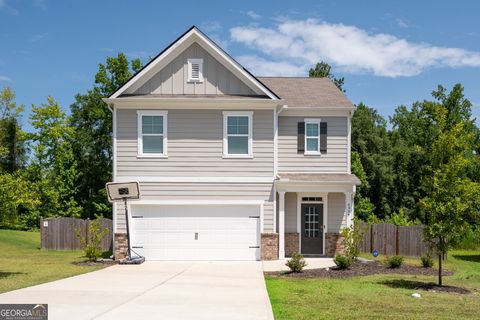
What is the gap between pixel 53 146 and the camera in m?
43.8

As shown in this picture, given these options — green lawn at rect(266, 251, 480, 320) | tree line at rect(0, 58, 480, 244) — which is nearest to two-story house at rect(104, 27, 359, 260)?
green lawn at rect(266, 251, 480, 320)

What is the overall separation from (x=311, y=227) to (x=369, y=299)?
10427mm

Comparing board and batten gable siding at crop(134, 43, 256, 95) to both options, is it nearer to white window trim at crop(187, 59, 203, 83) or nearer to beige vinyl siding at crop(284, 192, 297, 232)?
white window trim at crop(187, 59, 203, 83)

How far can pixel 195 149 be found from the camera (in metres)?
21.2

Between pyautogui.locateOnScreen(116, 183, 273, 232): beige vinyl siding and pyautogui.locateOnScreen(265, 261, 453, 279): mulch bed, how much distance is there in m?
3.91

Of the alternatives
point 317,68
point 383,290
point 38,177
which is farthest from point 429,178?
point 38,177

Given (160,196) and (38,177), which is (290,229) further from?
(38,177)

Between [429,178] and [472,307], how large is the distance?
165 inches

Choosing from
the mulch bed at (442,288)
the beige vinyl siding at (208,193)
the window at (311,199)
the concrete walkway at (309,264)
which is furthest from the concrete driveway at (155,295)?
the window at (311,199)

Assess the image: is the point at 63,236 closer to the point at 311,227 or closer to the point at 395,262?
the point at 311,227

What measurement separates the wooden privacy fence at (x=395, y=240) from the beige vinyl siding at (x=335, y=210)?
243 cm

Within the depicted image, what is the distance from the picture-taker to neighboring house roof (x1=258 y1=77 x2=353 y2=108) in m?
23.0

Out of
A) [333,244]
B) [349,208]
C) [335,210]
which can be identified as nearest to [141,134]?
[335,210]

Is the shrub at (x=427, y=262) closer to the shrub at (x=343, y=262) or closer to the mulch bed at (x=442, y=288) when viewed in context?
the shrub at (x=343, y=262)
